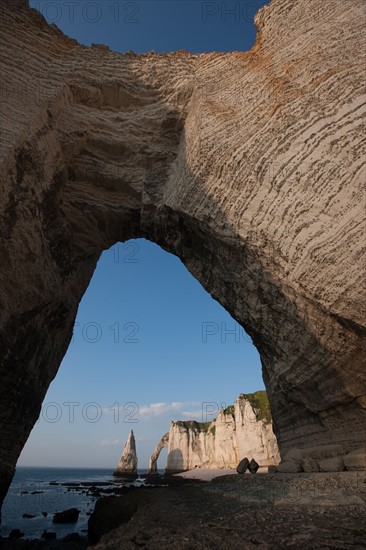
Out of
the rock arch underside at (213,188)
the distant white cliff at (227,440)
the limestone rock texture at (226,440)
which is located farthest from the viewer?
the distant white cliff at (227,440)

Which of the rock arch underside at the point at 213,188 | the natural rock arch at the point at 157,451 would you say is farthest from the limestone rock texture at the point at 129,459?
the rock arch underside at the point at 213,188

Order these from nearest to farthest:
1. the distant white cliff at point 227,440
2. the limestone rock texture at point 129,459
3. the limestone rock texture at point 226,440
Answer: the limestone rock texture at point 226,440 < the distant white cliff at point 227,440 < the limestone rock texture at point 129,459

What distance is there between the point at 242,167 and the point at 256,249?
104 inches

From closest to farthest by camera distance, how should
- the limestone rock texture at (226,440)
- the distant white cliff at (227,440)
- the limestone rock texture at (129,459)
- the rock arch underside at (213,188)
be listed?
the rock arch underside at (213,188) < the limestone rock texture at (226,440) < the distant white cliff at (227,440) < the limestone rock texture at (129,459)

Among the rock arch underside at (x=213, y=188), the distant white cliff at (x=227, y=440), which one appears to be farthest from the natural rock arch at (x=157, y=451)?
the rock arch underside at (x=213, y=188)

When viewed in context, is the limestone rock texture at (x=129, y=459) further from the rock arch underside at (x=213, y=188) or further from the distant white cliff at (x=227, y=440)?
the rock arch underside at (x=213, y=188)

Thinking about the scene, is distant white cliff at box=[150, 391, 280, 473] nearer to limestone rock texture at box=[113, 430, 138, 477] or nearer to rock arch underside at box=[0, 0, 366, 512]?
limestone rock texture at box=[113, 430, 138, 477]

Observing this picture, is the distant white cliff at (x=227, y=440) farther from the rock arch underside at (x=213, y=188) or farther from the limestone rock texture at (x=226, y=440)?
the rock arch underside at (x=213, y=188)

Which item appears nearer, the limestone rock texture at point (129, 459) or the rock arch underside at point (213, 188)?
the rock arch underside at point (213, 188)

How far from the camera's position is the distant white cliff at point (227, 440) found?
44719 millimetres

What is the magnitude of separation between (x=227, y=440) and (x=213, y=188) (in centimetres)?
5371

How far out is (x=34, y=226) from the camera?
39.9ft

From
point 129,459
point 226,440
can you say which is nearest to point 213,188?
point 226,440

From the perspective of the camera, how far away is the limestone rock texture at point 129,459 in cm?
6906
